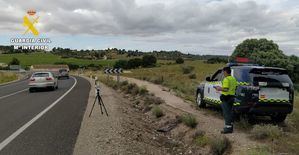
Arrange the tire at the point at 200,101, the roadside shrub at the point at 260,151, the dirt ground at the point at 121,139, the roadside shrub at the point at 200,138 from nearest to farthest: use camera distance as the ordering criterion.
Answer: the roadside shrub at the point at 260,151, the dirt ground at the point at 121,139, the roadside shrub at the point at 200,138, the tire at the point at 200,101

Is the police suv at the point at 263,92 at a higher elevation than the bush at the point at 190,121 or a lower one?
higher

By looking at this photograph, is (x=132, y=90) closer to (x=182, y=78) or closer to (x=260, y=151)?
(x=260, y=151)

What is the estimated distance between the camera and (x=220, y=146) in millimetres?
9312

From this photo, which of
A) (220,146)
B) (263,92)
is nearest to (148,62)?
(263,92)

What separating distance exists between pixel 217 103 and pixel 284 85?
281cm

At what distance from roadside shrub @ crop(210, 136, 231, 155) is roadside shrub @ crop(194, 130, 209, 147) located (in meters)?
0.82

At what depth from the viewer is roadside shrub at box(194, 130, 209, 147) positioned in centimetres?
1052

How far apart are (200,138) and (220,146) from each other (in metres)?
1.71

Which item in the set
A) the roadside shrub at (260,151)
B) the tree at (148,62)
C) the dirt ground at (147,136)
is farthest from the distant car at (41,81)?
the tree at (148,62)

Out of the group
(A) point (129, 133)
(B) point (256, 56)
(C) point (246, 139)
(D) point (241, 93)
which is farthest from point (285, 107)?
(B) point (256, 56)

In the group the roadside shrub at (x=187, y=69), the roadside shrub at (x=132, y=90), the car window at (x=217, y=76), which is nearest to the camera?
the car window at (x=217, y=76)

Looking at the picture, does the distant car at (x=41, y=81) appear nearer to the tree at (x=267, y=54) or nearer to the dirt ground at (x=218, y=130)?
the dirt ground at (x=218, y=130)

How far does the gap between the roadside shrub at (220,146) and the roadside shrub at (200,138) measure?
2.70 feet

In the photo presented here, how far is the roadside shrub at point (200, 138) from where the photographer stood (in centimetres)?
1052
